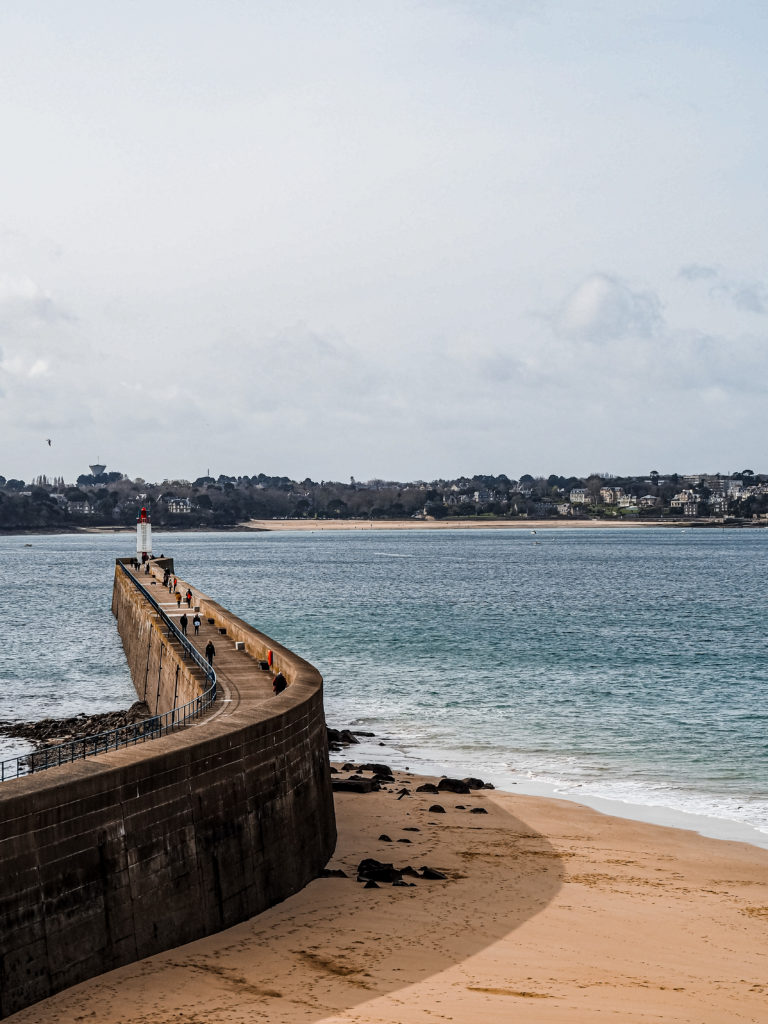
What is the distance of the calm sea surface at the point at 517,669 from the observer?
24234 mm

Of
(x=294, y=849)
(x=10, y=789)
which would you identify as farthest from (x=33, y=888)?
(x=294, y=849)

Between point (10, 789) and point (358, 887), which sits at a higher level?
point (10, 789)

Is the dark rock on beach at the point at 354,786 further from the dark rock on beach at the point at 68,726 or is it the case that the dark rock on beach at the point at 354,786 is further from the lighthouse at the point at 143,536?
the lighthouse at the point at 143,536

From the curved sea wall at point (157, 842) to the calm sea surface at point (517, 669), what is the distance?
886cm

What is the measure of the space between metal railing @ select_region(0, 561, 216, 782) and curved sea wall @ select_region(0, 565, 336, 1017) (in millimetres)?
735

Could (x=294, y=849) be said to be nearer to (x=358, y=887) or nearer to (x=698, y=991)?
(x=358, y=887)

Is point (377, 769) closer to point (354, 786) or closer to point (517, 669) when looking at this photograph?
point (354, 786)

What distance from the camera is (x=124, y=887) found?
11.0 m

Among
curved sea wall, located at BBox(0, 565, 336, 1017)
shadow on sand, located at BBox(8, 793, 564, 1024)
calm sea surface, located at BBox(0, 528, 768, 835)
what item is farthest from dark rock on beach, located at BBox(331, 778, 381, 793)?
curved sea wall, located at BBox(0, 565, 336, 1017)

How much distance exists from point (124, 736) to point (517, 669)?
18.1 m

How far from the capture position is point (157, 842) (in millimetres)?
11500

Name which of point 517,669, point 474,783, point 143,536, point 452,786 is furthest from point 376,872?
point 143,536

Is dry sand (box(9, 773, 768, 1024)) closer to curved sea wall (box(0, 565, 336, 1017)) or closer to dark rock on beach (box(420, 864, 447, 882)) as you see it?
dark rock on beach (box(420, 864, 447, 882))

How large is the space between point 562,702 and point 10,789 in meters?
23.5
